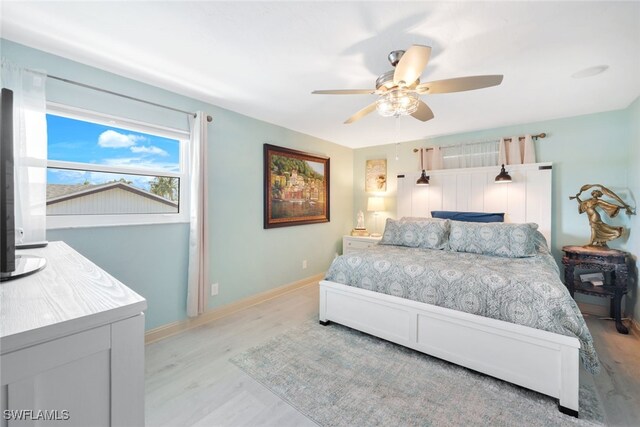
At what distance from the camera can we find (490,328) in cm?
189

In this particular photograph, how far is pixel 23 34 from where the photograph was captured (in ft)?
5.64

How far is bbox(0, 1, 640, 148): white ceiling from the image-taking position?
1471 mm

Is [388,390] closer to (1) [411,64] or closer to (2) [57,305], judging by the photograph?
(2) [57,305]

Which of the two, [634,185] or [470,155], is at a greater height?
[470,155]

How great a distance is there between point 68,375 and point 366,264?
2.23m

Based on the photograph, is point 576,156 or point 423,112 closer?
point 423,112

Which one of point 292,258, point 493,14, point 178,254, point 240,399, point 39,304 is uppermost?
point 493,14

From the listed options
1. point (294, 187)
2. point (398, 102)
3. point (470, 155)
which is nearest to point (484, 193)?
point (470, 155)

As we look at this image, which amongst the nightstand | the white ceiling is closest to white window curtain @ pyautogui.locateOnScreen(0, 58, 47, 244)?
the white ceiling

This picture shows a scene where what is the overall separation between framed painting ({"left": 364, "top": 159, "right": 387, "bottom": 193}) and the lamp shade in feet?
0.90

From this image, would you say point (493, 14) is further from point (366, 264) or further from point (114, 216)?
point (114, 216)

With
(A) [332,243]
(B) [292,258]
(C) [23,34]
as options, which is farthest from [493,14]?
(A) [332,243]

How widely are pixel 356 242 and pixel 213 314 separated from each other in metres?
2.33

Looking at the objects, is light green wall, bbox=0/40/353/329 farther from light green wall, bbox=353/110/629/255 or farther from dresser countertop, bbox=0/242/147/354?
light green wall, bbox=353/110/629/255
